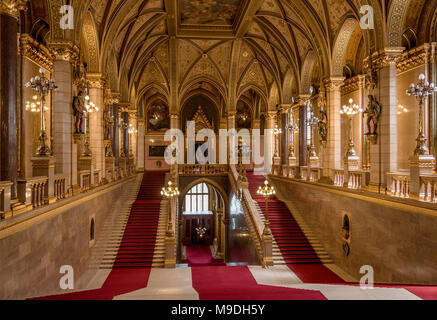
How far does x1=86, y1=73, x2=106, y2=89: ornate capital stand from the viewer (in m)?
13.9

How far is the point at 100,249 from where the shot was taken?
503 inches

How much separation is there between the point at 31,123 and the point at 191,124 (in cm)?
1928

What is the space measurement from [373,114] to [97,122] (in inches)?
432

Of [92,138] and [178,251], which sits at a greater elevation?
[92,138]

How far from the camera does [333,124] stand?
14391mm

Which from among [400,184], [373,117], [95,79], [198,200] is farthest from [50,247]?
[198,200]

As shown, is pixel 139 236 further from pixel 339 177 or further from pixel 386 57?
pixel 386 57

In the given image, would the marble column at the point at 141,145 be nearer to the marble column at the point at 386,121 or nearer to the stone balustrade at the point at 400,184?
the marble column at the point at 386,121

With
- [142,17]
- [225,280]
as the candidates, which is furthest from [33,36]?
[225,280]

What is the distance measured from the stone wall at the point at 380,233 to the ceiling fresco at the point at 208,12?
10.3 m

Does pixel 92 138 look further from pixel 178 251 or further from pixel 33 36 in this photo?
pixel 178 251

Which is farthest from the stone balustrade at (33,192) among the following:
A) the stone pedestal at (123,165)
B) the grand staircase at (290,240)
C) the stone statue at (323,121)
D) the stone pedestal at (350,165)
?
the stone pedestal at (123,165)

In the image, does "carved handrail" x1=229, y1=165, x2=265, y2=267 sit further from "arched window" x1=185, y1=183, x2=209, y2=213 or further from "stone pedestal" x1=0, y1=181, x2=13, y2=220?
"arched window" x1=185, y1=183, x2=209, y2=213

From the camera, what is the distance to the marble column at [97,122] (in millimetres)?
14039
